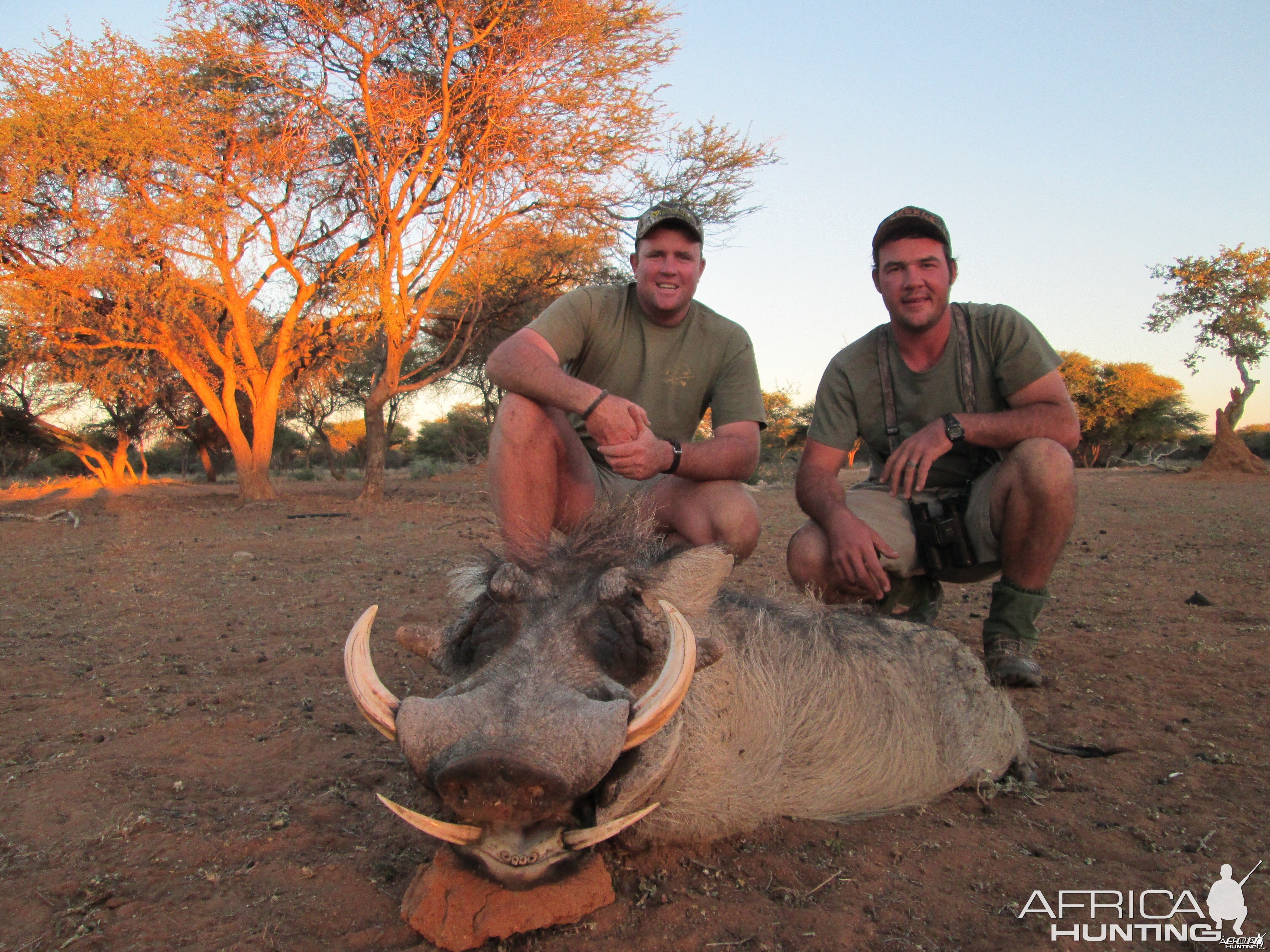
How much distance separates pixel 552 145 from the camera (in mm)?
11148

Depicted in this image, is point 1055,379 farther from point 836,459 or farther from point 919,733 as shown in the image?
point 919,733

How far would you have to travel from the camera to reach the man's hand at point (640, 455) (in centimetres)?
254

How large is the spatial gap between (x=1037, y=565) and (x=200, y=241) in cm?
1137

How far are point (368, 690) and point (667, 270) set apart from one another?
211 centimetres

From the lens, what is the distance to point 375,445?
12391mm

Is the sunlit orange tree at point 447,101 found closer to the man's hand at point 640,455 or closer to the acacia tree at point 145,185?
the acacia tree at point 145,185

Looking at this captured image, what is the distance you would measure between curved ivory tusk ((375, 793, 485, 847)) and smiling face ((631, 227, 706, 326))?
2.23 meters

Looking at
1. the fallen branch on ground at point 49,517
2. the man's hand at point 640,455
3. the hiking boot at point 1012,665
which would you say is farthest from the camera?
the fallen branch on ground at point 49,517

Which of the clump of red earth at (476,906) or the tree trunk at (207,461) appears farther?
the tree trunk at (207,461)

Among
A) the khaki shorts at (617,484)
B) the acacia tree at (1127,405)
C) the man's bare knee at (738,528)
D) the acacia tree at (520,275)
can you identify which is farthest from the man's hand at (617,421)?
the acacia tree at (1127,405)

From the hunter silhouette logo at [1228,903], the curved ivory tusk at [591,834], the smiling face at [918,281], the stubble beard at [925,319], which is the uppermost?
the smiling face at [918,281]

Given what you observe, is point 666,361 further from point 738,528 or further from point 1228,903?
point 1228,903

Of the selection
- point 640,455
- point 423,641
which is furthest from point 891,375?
point 423,641

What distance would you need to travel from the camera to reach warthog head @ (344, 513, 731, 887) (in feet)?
4.13
